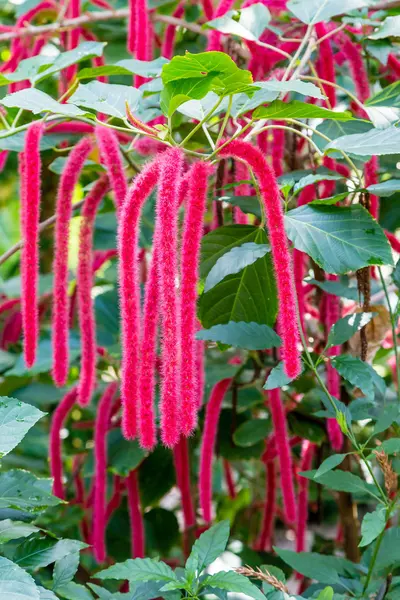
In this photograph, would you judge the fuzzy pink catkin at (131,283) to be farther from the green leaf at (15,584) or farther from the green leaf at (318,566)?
the green leaf at (318,566)

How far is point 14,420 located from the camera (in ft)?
2.99

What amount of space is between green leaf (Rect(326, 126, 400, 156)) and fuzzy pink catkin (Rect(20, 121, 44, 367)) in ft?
1.31

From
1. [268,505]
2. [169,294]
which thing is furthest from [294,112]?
[268,505]

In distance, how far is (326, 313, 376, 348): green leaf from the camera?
1.13m

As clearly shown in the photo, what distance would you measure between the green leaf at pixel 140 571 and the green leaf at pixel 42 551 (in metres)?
0.08

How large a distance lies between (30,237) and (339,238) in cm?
42

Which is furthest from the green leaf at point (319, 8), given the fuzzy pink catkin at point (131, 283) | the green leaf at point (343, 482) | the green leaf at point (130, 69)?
the green leaf at point (343, 482)

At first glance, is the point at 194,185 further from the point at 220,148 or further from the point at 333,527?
the point at 333,527

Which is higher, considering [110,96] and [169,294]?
[110,96]

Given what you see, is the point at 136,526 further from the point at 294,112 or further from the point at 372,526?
the point at 294,112

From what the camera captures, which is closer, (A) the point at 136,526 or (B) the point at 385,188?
(B) the point at 385,188

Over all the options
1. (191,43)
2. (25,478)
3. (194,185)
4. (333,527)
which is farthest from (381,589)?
(191,43)

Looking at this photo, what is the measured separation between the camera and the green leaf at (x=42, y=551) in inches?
38.9

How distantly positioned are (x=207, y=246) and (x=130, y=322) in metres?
0.30
